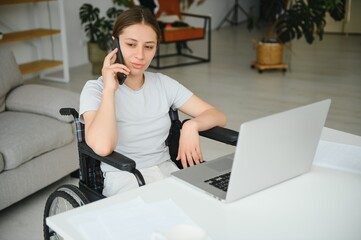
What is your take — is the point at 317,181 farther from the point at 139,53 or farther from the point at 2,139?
the point at 2,139

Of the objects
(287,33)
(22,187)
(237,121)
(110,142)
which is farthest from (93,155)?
(287,33)

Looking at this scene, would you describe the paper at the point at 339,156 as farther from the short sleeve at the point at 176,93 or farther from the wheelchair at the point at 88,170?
the short sleeve at the point at 176,93

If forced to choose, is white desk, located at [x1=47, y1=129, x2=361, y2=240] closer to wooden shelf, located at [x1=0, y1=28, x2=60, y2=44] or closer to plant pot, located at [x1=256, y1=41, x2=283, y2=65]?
wooden shelf, located at [x1=0, y1=28, x2=60, y2=44]

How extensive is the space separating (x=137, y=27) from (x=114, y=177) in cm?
55

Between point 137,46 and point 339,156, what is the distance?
77 centimetres

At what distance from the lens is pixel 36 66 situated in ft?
16.2

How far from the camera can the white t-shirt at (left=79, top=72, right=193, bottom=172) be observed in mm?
1759

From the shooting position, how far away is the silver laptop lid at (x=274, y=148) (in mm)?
1150

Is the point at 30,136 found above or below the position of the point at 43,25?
below

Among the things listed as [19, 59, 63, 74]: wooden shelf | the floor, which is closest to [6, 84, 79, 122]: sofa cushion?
the floor

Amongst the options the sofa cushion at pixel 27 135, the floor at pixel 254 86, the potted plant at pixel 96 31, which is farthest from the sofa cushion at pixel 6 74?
the potted plant at pixel 96 31

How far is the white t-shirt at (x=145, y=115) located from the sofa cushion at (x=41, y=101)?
1.02 meters

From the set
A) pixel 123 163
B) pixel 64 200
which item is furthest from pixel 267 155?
pixel 64 200

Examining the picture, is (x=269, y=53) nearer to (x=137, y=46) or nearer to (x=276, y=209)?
(x=137, y=46)
